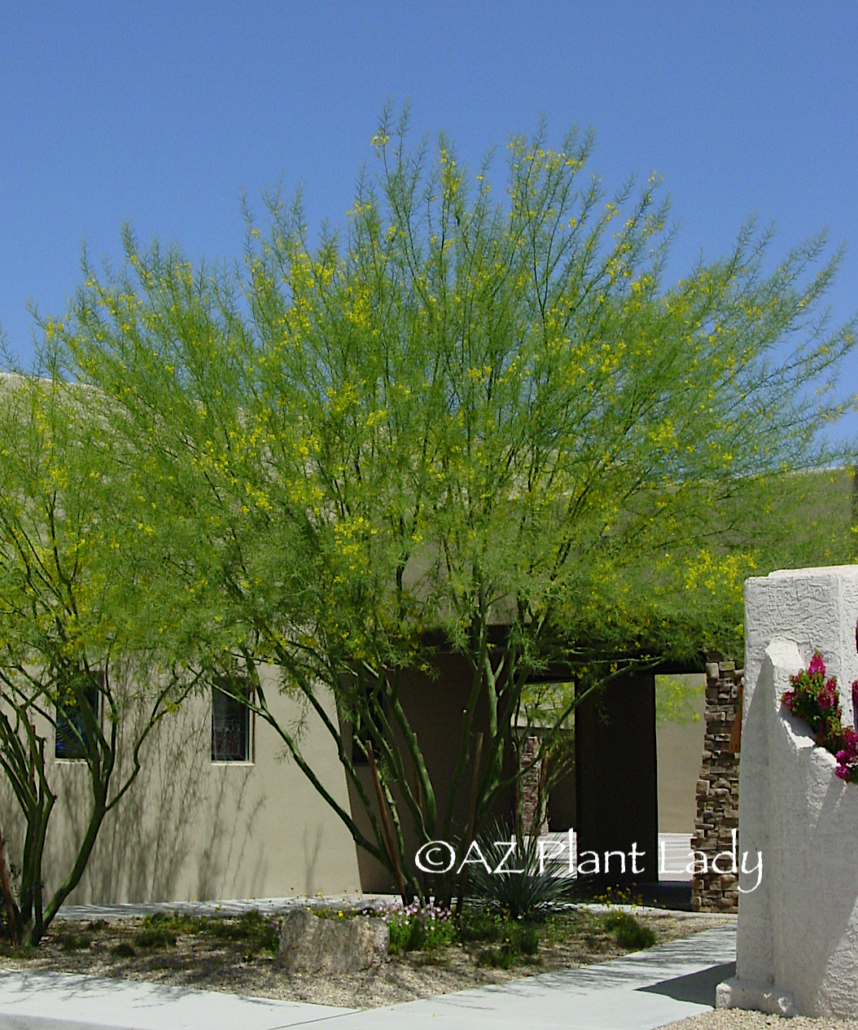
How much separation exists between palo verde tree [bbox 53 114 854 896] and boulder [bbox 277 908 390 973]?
5.01 ft

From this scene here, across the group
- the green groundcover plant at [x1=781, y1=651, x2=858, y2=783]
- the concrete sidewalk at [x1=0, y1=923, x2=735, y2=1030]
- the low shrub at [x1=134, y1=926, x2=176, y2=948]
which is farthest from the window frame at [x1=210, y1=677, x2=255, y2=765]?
the green groundcover plant at [x1=781, y1=651, x2=858, y2=783]

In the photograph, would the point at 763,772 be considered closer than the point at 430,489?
Yes

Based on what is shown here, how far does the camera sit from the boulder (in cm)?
1033

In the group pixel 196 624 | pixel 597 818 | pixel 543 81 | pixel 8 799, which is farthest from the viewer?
pixel 597 818

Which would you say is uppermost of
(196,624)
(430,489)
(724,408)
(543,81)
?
(543,81)

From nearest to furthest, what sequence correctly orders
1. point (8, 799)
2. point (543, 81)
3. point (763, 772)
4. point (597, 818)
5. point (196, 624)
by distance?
1. point (763, 772)
2. point (196, 624)
3. point (543, 81)
4. point (8, 799)
5. point (597, 818)

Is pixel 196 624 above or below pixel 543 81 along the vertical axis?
below

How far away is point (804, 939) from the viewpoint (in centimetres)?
823

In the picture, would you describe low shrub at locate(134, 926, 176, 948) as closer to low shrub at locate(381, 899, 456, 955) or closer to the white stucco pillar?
low shrub at locate(381, 899, 456, 955)

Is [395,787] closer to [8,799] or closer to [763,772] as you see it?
[8,799]

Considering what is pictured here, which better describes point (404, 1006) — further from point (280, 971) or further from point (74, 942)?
point (74, 942)

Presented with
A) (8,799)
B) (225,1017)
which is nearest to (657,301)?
(225,1017)

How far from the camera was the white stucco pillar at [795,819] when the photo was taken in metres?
8.06

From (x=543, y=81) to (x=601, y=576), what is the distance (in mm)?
4349
